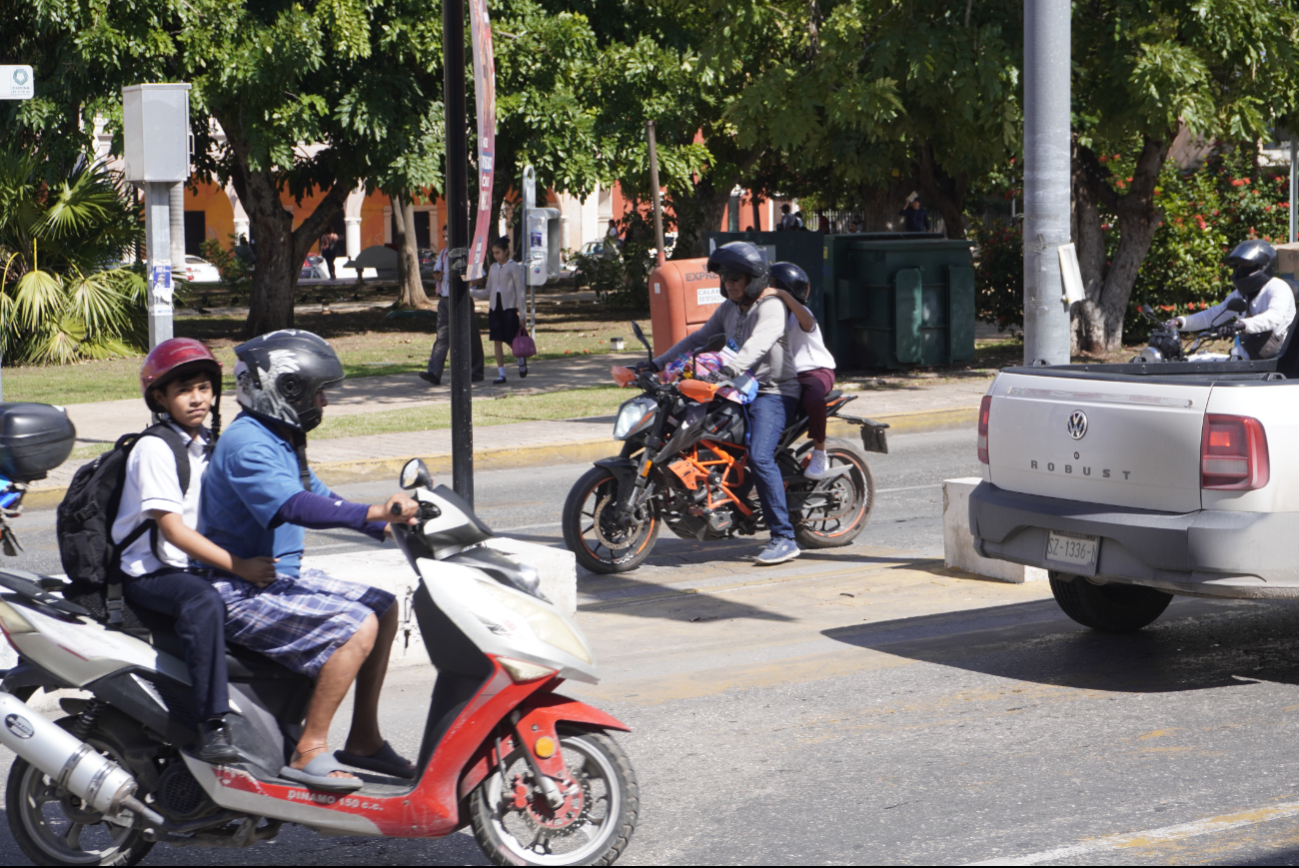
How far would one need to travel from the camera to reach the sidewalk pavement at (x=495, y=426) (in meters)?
12.6

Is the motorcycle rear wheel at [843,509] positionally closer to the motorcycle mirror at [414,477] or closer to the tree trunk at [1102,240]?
the motorcycle mirror at [414,477]

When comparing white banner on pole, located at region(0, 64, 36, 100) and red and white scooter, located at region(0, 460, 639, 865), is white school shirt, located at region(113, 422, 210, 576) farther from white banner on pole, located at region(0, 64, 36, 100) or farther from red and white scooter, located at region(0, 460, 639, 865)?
white banner on pole, located at region(0, 64, 36, 100)

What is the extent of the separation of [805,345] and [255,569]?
4895 mm

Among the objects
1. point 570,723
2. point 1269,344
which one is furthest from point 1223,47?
point 570,723

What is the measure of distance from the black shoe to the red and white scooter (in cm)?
3

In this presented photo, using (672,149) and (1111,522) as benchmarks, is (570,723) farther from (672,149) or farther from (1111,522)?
(672,149)

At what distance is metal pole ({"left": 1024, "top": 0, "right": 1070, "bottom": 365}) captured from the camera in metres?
8.22

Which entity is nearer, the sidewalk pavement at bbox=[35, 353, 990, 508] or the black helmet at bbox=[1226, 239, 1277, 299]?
the black helmet at bbox=[1226, 239, 1277, 299]

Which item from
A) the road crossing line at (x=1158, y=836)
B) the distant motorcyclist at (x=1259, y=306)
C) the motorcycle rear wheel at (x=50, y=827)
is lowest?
the road crossing line at (x=1158, y=836)

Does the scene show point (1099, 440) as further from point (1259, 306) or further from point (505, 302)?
point (505, 302)

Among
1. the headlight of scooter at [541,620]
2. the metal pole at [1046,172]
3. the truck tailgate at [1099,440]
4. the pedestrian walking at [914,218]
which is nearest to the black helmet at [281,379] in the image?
the headlight of scooter at [541,620]

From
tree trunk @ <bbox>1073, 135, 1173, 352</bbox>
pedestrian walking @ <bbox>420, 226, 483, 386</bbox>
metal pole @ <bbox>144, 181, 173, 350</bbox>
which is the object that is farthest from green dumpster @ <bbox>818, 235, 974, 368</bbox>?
metal pole @ <bbox>144, 181, 173, 350</bbox>

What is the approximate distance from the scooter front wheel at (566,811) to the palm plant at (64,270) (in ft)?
60.6

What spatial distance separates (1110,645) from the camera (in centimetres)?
690
